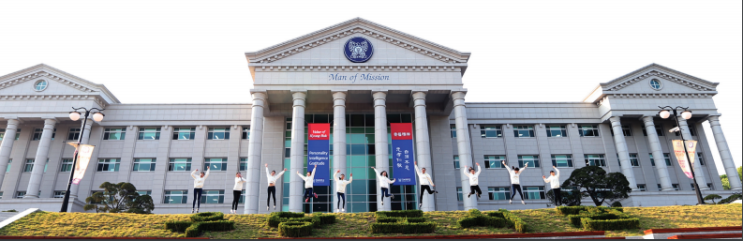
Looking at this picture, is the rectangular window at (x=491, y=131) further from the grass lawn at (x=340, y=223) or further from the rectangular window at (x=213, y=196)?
the rectangular window at (x=213, y=196)

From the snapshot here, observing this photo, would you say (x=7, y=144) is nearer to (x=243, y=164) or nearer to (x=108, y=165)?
(x=108, y=165)

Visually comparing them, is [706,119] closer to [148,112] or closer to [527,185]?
[527,185]

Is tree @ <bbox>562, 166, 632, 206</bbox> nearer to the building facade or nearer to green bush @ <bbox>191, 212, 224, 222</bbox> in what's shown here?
the building facade

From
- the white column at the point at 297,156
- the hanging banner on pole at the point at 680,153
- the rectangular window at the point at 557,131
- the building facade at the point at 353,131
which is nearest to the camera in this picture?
the hanging banner on pole at the point at 680,153

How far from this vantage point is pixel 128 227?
653 inches

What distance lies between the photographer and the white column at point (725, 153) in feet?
119

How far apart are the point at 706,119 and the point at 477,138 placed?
788 inches

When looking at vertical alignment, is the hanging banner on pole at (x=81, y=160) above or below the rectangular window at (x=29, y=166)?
below

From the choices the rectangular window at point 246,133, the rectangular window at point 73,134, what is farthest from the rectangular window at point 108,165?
the rectangular window at point 246,133

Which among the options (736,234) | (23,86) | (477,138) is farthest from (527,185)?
(23,86)

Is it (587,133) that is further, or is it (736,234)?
(587,133)

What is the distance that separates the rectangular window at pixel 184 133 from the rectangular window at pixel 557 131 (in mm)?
31058

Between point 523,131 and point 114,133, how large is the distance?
35.3 metres

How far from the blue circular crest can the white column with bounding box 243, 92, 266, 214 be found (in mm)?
6688
